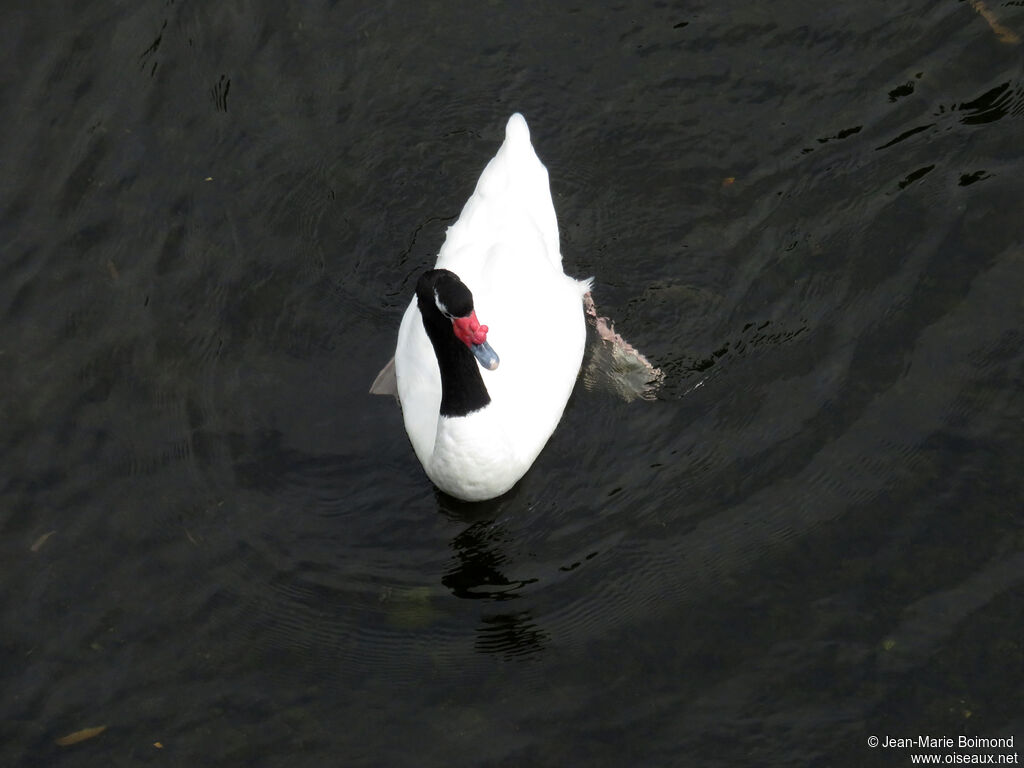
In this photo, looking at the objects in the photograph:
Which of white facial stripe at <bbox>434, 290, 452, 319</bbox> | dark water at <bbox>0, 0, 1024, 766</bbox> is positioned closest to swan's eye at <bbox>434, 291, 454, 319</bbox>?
white facial stripe at <bbox>434, 290, 452, 319</bbox>

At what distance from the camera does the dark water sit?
710cm

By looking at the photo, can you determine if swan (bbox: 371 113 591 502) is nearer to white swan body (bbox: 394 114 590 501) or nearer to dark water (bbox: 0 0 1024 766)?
white swan body (bbox: 394 114 590 501)

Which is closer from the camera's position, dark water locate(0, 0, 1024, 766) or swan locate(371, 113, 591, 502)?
dark water locate(0, 0, 1024, 766)

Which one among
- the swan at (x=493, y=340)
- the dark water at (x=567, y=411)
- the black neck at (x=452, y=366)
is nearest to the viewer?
the dark water at (x=567, y=411)

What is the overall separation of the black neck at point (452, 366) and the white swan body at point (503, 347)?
0.04m

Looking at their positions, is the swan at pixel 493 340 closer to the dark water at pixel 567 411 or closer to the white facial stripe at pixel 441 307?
the white facial stripe at pixel 441 307

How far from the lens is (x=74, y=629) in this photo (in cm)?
741

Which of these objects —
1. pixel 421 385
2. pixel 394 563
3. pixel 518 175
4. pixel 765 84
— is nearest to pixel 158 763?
pixel 394 563

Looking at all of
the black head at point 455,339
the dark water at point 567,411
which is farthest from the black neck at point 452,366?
the dark water at point 567,411

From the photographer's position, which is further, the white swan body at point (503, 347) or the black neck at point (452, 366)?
the white swan body at point (503, 347)

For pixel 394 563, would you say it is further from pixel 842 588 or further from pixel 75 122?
pixel 75 122

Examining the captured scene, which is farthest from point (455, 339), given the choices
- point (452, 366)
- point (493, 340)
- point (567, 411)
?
point (567, 411)

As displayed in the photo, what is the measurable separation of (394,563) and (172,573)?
136cm

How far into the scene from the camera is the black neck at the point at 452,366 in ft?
24.0
